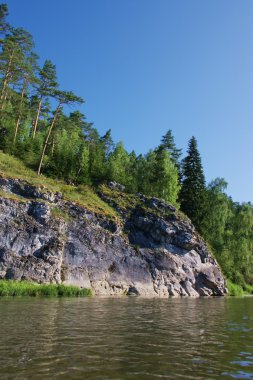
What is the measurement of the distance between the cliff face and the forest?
8.44m

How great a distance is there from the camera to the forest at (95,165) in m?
60.9

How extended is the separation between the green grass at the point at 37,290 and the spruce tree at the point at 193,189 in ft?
110

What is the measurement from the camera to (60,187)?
180 feet

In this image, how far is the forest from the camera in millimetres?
60938

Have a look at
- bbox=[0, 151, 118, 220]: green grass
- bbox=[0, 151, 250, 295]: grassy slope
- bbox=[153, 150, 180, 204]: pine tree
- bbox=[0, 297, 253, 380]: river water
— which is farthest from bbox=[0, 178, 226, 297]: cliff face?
bbox=[0, 297, 253, 380]: river water

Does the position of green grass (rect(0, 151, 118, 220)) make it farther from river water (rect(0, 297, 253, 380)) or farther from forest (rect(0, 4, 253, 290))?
river water (rect(0, 297, 253, 380))

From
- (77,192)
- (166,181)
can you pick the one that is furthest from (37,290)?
(166,181)

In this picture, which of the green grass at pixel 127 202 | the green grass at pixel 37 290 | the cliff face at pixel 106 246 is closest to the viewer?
the green grass at pixel 37 290

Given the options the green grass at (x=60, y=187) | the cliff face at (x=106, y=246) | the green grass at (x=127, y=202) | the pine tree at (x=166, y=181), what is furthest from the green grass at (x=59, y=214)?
the pine tree at (x=166, y=181)

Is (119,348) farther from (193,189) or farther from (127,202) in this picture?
(193,189)

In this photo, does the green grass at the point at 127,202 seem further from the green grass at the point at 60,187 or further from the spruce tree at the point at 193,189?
the spruce tree at the point at 193,189

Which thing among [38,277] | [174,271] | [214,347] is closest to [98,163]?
[174,271]

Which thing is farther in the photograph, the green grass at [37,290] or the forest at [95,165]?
the forest at [95,165]

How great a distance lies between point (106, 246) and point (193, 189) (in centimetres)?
2821
